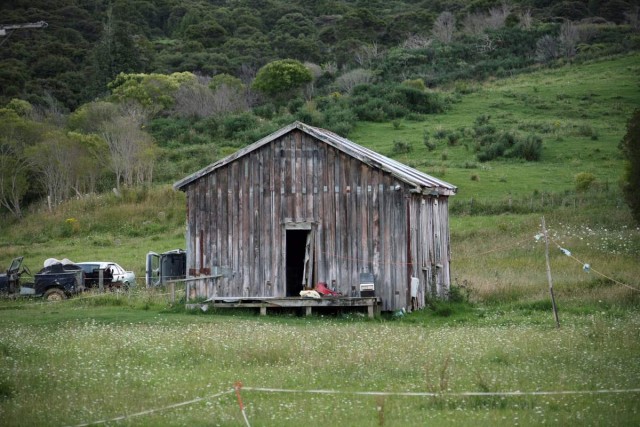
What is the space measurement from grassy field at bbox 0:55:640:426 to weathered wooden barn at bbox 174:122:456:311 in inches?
59.4

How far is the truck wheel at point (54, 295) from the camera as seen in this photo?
34.6 m

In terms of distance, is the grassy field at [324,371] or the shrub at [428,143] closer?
the grassy field at [324,371]

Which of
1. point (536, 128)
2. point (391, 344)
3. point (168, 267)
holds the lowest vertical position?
point (391, 344)

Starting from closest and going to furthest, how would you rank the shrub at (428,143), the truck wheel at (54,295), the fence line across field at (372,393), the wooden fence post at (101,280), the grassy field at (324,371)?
the fence line across field at (372,393) → the grassy field at (324,371) → the truck wheel at (54,295) → the wooden fence post at (101,280) → the shrub at (428,143)

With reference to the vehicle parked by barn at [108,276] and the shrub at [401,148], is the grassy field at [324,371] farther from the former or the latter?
the shrub at [401,148]

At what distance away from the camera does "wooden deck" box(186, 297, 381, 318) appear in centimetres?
2758

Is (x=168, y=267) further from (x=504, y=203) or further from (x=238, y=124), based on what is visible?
(x=238, y=124)

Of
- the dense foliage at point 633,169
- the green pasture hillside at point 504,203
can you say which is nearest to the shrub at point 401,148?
the green pasture hillside at point 504,203

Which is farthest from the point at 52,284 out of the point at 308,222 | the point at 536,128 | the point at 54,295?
the point at 536,128

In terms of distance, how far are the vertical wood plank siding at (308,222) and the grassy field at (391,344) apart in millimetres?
1560

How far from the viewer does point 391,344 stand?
65.7 feet

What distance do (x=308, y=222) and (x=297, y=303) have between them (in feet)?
9.36

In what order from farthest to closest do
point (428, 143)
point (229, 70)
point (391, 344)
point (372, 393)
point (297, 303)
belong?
point (229, 70)
point (428, 143)
point (297, 303)
point (391, 344)
point (372, 393)

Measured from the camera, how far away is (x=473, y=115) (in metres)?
70.6
